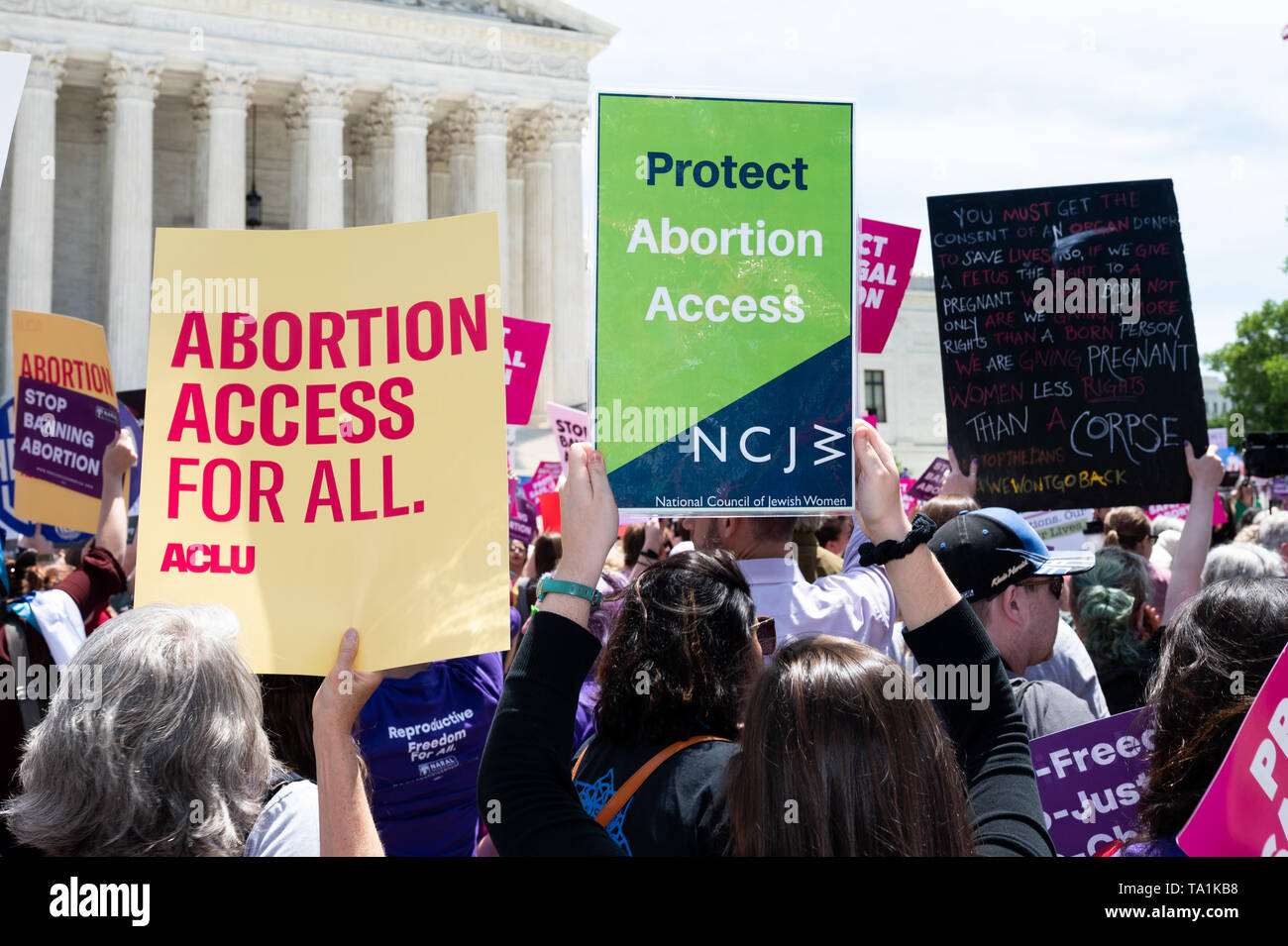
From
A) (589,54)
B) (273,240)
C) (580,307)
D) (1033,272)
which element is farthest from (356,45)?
(273,240)

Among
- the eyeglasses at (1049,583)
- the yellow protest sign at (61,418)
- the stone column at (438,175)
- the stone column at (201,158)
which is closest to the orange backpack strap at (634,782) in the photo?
the eyeglasses at (1049,583)

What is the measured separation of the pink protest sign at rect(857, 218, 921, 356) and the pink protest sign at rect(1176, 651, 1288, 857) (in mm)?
5345

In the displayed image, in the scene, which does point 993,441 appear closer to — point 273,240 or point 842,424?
point 842,424

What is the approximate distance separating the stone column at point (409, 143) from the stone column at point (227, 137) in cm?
404

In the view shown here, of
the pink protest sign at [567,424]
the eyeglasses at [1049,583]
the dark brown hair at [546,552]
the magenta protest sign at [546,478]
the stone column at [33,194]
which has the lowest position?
the eyeglasses at [1049,583]

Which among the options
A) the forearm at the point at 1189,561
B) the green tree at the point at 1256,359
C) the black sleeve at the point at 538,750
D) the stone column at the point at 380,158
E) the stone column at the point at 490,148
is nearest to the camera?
the black sleeve at the point at 538,750

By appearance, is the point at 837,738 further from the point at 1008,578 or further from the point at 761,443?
the point at 1008,578

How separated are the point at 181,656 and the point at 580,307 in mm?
36580

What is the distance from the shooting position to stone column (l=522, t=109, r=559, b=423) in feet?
127

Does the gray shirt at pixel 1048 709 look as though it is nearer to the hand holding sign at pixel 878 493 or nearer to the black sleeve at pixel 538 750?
the hand holding sign at pixel 878 493

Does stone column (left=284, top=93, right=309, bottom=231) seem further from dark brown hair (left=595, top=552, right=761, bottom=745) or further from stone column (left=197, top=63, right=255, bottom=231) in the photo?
dark brown hair (left=595, top=552, right=761, bottom=745)

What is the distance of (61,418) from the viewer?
6.76 m

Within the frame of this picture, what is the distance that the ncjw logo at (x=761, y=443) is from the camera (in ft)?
10.6

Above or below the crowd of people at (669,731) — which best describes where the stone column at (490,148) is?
above
